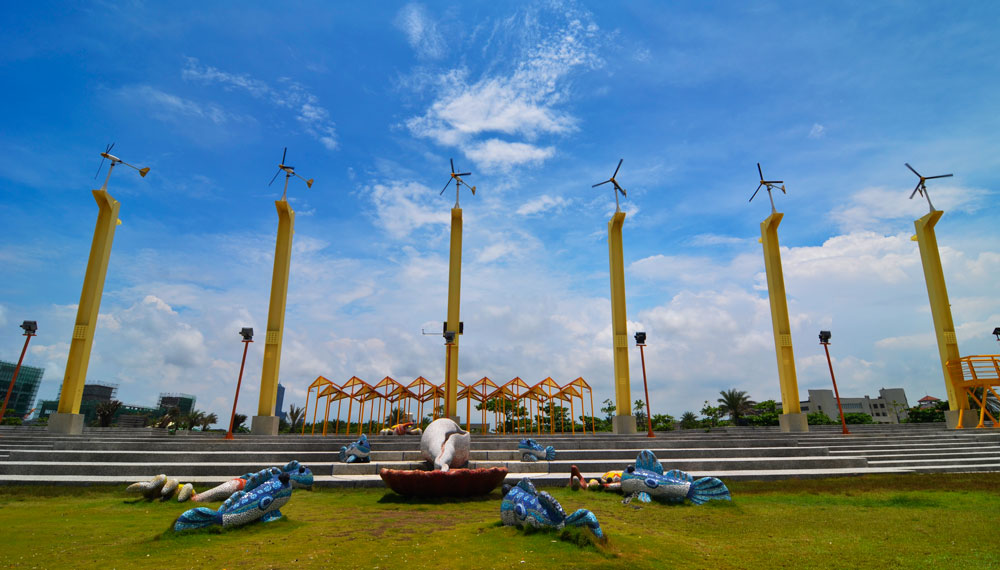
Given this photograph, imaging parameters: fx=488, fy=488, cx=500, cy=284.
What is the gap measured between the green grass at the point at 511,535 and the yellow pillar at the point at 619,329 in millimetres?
17218

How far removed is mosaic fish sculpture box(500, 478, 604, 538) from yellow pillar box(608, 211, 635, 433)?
21351mm

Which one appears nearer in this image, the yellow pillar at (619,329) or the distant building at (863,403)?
the yellow pillar at (619,329)

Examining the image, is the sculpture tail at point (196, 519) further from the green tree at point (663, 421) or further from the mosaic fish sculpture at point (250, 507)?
the green tree at point (663, 421)

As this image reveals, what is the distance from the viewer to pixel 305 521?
7.65m

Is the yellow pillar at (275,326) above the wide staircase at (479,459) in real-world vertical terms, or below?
above

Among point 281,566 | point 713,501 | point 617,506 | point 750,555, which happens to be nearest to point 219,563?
point 281,566

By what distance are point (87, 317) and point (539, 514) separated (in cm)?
2811

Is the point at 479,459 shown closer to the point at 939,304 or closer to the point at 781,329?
the point at 781,329

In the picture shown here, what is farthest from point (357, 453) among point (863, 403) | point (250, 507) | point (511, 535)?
point (863, 403)

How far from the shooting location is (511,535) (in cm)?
643

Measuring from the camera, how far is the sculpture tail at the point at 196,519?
253 inches

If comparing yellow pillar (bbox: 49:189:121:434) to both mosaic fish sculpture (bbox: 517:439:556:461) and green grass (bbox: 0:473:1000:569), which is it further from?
mosaic fish sculpture (bbox: 517:439:556:461)

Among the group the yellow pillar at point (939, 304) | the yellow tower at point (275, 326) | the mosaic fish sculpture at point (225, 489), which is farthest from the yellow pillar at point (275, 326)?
the yellow pillar at point (939, 304)

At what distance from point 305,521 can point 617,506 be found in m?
5.47
